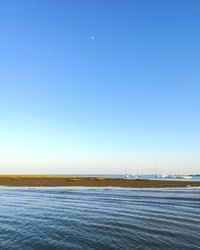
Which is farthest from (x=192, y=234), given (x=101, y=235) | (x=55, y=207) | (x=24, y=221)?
(x=55, y=207)

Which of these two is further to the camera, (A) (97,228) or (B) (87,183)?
(B) (87,183)

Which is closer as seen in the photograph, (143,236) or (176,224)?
(143,236)

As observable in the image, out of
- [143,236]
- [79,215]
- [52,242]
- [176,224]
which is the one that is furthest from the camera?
[79,215]

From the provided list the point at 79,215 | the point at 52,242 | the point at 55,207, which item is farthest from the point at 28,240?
the point at 55,207

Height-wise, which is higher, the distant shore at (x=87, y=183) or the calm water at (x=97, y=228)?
the distant shore at (x=87, y=183)

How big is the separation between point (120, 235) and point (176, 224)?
21.4 feet

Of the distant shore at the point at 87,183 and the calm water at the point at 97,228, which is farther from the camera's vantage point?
the distant shore at the point at 87,183

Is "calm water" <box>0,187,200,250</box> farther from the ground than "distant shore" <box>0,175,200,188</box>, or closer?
closer

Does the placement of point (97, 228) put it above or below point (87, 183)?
below

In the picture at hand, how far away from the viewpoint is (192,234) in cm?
2220

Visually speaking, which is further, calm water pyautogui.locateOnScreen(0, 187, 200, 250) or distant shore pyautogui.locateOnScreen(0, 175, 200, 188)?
distant shore pyautogui.locateOnScreen(0, 175, 200, 188)

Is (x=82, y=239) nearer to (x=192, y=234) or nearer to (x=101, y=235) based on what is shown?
(x=101, y=235)

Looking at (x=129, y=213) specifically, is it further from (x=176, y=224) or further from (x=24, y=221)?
(x=24, y=221)

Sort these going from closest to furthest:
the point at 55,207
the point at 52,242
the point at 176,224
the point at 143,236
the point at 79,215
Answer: the point at 52,242
the point at 143,236
the point at 176,224
the point at 79,215
the point at 55,207
